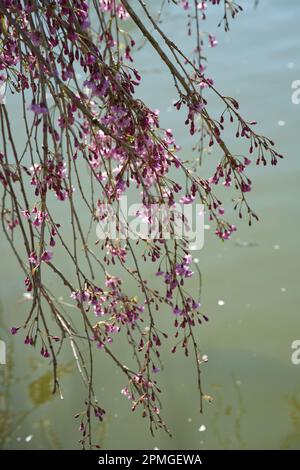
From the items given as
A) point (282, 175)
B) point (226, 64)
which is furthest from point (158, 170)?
point (226, 64)

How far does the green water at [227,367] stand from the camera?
9.45 feet

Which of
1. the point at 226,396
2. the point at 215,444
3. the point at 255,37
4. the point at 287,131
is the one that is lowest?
the point at 215,444

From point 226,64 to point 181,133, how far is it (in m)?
1.35

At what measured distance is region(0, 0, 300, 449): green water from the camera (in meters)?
2.88

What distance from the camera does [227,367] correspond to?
123 inches

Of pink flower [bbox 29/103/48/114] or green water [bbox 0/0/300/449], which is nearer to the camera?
pink flower [bbox 29/103/48/114]

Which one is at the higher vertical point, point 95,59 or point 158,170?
point 95,59

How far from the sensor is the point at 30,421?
3021 millimetres

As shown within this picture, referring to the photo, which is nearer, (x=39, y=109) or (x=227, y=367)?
(x=39, y=109)

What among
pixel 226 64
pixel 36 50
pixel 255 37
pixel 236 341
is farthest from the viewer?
pixel 255 37

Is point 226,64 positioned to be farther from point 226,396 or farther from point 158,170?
point 158,170

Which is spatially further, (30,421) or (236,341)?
(236,341)

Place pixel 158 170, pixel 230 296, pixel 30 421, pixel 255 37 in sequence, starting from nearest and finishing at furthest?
pixel 158 170
pixel 30 421
pixel 230 296
pixel 255 37

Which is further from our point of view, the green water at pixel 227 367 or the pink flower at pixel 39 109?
the green water at pixel 227 367
